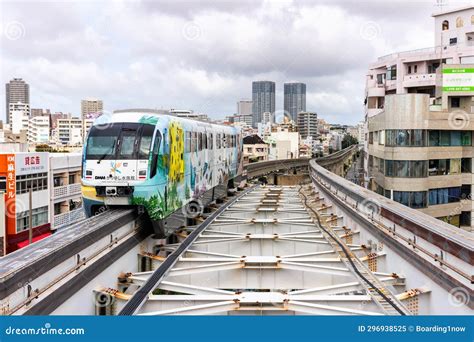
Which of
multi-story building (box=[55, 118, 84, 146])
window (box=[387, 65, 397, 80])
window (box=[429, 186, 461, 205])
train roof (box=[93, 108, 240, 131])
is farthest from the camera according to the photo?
multi-story building (box=[55, 118, 84, 146])

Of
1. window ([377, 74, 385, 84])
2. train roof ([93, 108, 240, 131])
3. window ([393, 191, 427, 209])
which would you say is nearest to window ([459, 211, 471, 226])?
window ([393, 191, 427, 209])

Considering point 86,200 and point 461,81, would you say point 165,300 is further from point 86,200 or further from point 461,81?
point 461,81

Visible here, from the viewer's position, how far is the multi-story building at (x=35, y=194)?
2600 centimetres

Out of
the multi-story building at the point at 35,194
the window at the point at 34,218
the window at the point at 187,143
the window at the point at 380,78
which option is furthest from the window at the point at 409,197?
the window at the point at 34,218

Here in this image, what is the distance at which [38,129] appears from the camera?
113 m

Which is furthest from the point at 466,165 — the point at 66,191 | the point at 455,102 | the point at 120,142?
the point at 66,191

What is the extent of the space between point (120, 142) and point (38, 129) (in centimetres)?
11224

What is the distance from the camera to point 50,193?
30.2m

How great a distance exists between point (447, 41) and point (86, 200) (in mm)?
37778

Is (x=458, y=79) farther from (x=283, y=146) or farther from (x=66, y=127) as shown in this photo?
(x=66, y=127)

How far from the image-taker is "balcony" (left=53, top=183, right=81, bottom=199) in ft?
101

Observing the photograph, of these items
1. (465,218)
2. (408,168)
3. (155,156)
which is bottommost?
(465,218)

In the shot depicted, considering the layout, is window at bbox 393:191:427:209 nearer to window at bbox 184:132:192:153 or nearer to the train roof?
window at bbox 184:132:192:153

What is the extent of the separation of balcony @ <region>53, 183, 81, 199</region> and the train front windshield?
22.7m
